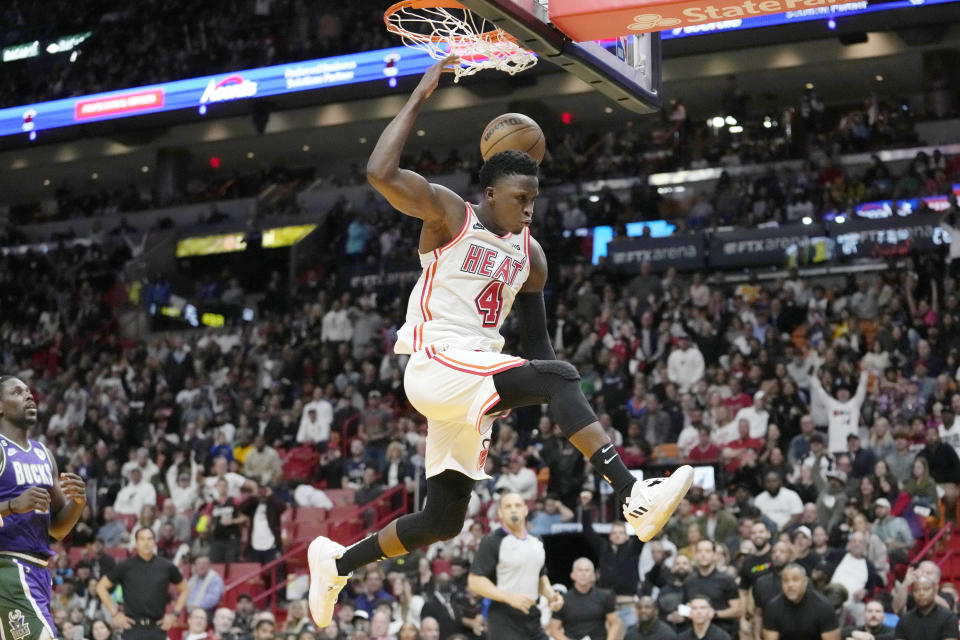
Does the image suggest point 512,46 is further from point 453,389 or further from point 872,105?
point 872,105

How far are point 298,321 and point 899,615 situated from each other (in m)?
15.2

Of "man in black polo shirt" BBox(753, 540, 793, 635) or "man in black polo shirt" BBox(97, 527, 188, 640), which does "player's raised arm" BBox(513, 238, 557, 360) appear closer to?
"man in black polo shirt" BBox(753, 540, 793, 635)

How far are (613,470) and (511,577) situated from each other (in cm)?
427

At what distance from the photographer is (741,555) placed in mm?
13305

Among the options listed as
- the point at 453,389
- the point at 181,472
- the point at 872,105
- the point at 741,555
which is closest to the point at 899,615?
the point at 741,555

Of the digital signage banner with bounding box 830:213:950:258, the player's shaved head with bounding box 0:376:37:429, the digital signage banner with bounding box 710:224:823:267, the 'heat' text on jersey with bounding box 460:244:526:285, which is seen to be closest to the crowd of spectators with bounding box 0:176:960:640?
the digital signage banner with bounding box 710:224:823:267

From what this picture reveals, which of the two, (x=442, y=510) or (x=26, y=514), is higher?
(x=442, y=510)

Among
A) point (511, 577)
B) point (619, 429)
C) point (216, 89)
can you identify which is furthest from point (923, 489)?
point (216, 89)

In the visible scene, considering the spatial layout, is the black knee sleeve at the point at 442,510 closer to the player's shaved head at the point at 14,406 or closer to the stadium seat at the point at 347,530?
the player's shaved head at the point at 14,406

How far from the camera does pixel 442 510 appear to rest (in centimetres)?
681

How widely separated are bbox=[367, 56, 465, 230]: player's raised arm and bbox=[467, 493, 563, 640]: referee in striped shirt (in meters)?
4.24

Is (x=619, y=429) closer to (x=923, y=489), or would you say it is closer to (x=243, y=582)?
(x=923, y=489)

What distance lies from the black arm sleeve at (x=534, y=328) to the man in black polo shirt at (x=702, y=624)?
5108 mm


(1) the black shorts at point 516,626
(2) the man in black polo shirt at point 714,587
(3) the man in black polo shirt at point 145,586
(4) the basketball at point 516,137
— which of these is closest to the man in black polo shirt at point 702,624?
(2) the man in black polo shirt at point 714,587
